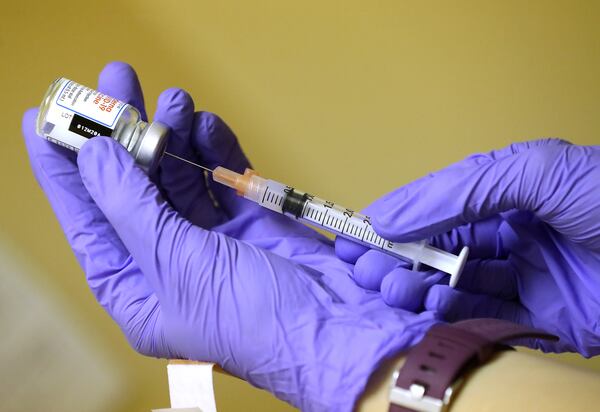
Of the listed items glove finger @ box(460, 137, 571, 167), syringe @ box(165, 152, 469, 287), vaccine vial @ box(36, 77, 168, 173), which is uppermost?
glove finger @ box(460, 137, 571, 167)

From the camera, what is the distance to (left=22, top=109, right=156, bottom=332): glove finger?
3.14ft

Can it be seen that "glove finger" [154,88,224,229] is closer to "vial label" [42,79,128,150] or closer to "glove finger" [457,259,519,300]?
"vial label" [42,79,128,150]

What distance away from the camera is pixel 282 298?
86 centimetres

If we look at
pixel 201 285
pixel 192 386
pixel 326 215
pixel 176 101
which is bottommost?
pixel 192 386

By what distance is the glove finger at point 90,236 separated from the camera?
0.96 meters

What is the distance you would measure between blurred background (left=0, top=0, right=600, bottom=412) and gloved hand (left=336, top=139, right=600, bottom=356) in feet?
1.45

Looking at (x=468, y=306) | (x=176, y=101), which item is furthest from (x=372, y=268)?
(x=176, y=101)

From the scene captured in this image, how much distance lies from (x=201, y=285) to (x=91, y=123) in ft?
0.95

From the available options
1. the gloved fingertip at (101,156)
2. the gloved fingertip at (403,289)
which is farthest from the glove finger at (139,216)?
the gloved fingertip at (403,289)

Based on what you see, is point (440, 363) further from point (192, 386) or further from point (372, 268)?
point (192, 386)

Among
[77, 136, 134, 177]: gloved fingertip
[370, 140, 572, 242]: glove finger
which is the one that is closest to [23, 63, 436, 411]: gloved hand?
[77, 136, 134, 177]: gloved fingertip

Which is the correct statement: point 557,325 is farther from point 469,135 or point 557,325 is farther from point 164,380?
point 164,380

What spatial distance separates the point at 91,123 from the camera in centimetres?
89

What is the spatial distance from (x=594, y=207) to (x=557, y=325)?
231 millimetres
